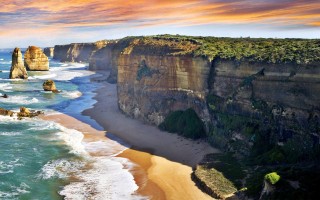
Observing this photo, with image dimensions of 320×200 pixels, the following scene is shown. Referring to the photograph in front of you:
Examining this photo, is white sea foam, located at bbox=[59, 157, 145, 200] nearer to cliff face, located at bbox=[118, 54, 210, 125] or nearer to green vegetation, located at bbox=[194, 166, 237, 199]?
green vegetation, located at bbox=[194, 166, 237, 199]

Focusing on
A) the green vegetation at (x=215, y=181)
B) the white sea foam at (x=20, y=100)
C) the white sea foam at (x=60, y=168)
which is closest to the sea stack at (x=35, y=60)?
the white sea foam at (x=20, y=100)

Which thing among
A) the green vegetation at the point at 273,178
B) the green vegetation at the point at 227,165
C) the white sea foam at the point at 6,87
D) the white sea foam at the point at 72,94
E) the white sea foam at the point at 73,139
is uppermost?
the green vegetation at the point at 273,178

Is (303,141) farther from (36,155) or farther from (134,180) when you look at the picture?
(36,155)

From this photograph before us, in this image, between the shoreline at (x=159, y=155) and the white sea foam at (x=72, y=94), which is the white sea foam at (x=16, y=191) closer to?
the shoreline at (x=159, y=155)

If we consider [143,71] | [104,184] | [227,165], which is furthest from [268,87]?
[143,71]

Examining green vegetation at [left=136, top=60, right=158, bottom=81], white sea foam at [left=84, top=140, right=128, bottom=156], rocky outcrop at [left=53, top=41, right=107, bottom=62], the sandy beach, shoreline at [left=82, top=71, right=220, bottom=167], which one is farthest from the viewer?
rocky outcrop at [left=53, top=41, right=107, bottom=62]

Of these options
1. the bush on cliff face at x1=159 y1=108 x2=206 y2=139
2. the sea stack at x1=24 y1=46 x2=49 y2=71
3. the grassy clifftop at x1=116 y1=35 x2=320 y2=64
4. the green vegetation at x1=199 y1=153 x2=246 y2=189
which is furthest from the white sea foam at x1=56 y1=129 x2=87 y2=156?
the sea stack at x1=24 y1=46 x2=49 y2=71

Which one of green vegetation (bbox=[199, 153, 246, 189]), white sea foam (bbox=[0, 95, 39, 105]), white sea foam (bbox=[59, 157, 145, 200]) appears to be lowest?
white sea foam (bbox=[59, 157, 145, 200])

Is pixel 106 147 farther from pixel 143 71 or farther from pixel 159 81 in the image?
pixel 143 71
